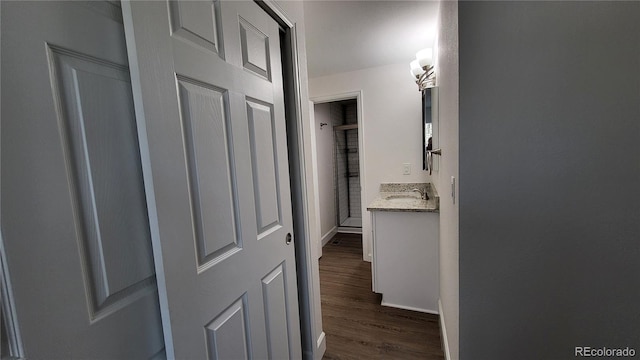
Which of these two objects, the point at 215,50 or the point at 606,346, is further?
the point at 606,346

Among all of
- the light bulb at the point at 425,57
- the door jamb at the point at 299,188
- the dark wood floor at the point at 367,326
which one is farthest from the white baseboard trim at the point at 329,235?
the light bulb at the point at 425,57

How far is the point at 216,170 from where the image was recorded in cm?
85

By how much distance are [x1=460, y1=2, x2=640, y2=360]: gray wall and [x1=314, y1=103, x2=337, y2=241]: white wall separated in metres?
2.66

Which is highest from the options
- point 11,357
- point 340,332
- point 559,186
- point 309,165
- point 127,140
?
point 127,140

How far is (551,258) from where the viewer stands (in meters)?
1.03

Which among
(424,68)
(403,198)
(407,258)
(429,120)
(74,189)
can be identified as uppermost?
(424,68)

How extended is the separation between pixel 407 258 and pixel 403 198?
74 cm

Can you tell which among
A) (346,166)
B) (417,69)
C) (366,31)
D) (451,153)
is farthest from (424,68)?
(346,166)

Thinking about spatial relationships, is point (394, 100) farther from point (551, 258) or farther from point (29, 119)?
point (29, 119)

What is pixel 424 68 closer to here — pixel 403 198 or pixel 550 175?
pixel 403 198

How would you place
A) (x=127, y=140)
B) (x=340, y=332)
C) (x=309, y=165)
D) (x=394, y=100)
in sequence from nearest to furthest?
1. (x=127, y=140)
2. (x=309, y=165)
3. (x=340, y=332)
4. (x=394, y=100)

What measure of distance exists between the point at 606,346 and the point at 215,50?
1950 mm

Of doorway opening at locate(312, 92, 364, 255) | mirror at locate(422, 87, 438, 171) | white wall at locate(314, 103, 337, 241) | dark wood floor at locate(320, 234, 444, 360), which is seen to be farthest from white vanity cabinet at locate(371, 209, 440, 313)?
white wall at locate(314, 103, 337, 241)

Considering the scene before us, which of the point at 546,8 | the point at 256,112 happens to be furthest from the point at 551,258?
the point at 256,112
